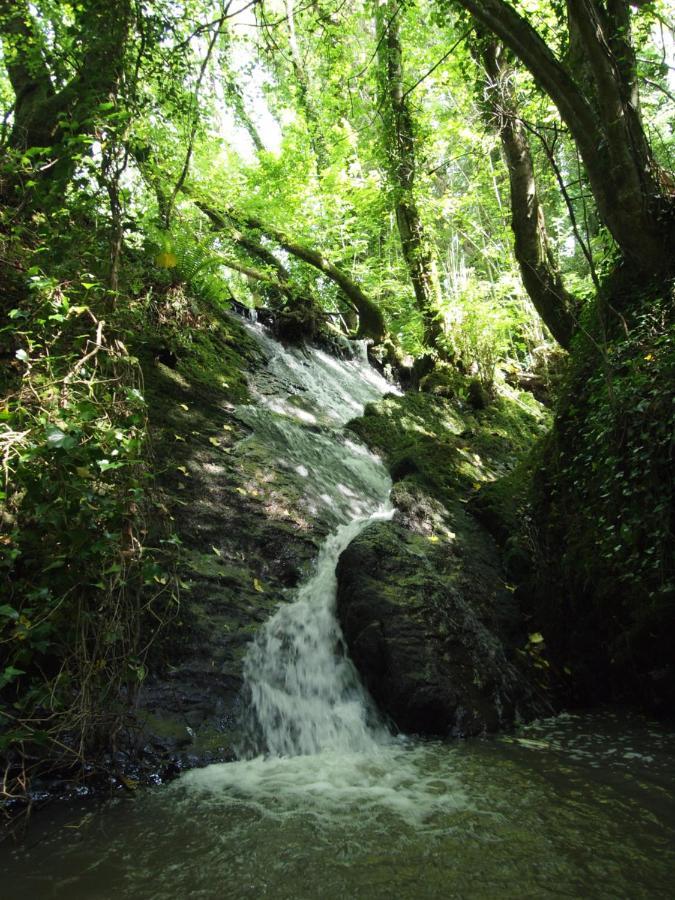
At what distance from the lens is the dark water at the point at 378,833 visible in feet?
6.93

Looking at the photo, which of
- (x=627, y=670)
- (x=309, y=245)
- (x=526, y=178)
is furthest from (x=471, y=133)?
(x=627, y=670)

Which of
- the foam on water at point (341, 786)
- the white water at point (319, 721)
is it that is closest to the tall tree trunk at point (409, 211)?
the white water at point (319, 721)

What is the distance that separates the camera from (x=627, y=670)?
450cm

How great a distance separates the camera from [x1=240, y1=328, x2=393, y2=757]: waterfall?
386cm

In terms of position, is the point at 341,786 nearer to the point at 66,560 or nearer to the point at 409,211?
the point at 66,560

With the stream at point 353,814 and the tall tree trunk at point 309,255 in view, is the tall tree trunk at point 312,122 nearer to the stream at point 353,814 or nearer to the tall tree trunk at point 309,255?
the tall tree trunk at point 309,255

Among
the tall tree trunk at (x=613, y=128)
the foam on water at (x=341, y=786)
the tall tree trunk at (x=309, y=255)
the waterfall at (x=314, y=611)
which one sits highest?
the tall tree trunk at (x=309, y=255)

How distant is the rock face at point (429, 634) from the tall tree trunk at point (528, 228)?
3.89m

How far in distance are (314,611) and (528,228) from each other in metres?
5.99

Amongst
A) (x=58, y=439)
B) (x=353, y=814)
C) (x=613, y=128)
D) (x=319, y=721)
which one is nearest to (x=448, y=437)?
(x=613, y=128)

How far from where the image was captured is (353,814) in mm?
2723

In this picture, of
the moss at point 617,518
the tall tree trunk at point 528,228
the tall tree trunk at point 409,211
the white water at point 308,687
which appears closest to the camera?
the white water at point 308,687

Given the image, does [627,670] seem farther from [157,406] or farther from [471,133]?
[471,133]

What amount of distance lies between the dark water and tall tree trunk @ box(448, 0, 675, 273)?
446 centimetres
